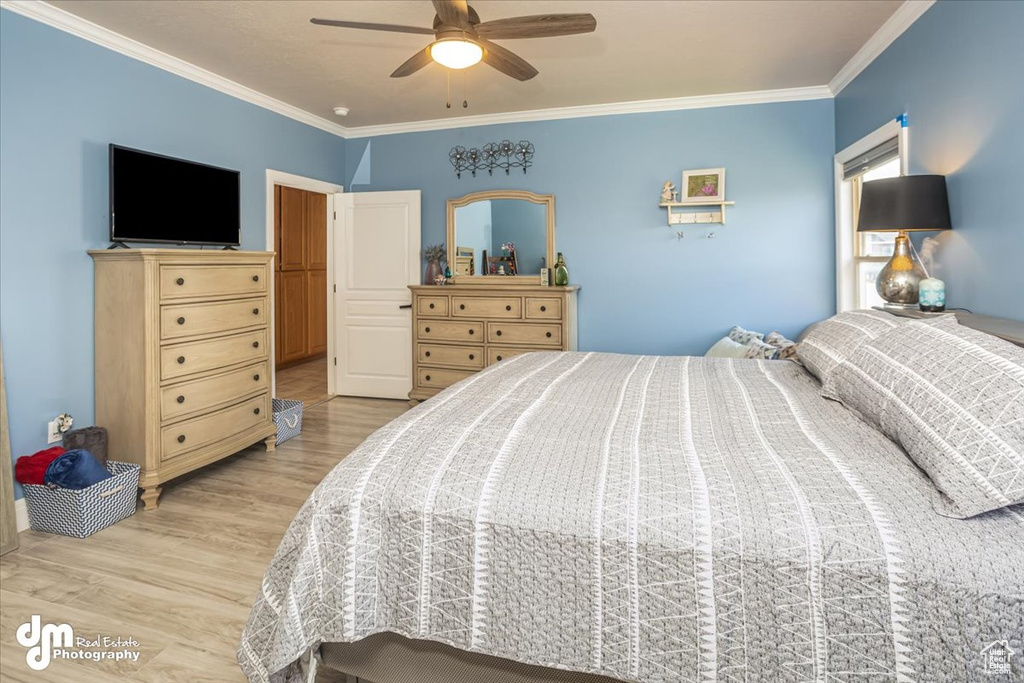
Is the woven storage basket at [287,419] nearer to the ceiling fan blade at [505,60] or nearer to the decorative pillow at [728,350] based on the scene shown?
the ceiling fan blade at [505,60]

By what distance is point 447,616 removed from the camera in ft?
3.89

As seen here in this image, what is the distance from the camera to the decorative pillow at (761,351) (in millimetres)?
3559

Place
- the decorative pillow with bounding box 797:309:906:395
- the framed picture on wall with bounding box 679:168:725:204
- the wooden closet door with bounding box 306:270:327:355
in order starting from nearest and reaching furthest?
the decorative pillow with bounding box 797:309:906:395, the framed picture on wall with bounding box 679:168:725:204, the wooden closet door with bounding box 306:270:327:355

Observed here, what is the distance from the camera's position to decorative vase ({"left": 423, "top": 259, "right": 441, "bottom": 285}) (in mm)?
5082

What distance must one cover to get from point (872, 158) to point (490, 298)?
2730 mm

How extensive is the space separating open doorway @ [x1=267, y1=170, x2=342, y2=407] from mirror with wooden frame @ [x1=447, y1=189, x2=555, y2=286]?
82.1 inches

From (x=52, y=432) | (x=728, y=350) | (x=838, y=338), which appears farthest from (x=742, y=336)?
(x=52, y=432)

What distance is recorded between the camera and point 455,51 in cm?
247

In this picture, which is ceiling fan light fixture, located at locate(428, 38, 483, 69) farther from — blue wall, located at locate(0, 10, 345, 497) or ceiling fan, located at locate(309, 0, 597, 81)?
blue wall, located at locate(0, 10, 345, 497)

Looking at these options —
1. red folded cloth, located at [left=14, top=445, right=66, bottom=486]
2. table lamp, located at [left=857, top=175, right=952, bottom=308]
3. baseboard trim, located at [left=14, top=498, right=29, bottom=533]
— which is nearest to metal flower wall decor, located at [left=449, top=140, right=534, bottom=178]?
table lamp, located at [left=857, top=175, right=952, bottom=308]

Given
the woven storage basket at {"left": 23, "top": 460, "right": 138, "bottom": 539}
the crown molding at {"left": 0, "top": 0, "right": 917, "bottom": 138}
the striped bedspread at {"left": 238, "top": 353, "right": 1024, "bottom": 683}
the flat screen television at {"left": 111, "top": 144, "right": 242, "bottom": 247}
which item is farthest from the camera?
the flat screen television at {"left": 111, "top": 144, "right": 242, "bottom": 247}

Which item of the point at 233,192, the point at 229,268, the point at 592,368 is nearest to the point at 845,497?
the point at 592,368

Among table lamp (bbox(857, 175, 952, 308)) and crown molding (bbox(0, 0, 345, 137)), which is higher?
crown molding (bbox(0, 0, 345, 137))

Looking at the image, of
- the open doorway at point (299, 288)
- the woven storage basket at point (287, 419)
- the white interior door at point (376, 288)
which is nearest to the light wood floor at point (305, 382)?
the open doorway at point (299, 288)
